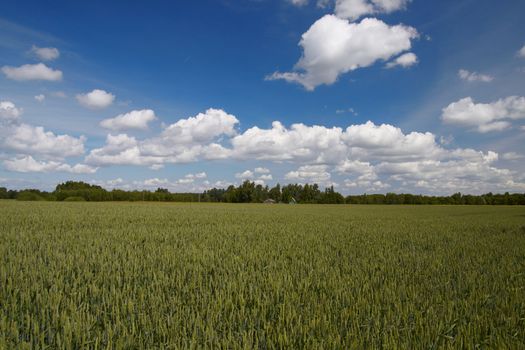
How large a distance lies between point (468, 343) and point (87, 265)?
6.95 m

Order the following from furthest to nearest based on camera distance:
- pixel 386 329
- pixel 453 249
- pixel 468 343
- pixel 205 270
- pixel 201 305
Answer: pixel 453 249 < pixel 205 270 < pixel 201 305 < pixel 386 329 < pixel 468 343

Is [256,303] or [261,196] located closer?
[256,303]

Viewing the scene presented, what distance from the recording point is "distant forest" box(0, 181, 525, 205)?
111 metres

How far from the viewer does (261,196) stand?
136m

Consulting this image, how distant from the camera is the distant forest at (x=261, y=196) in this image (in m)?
111

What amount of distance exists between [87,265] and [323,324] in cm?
548

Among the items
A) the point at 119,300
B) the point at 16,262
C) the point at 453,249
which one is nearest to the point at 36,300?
the point at 119,300

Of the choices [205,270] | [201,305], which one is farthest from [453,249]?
[201,305]

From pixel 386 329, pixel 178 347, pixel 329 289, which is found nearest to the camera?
pixel 178 347

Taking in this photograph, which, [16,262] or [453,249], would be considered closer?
[16,262]

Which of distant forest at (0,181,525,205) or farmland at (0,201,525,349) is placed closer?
→ farmland at (0,201,525,349)

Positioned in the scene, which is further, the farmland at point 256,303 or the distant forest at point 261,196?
the distant forest at point 261,196

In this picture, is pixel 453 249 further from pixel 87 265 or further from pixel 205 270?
pixel 87 265

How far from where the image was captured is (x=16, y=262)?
751 centimetres
